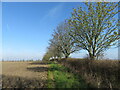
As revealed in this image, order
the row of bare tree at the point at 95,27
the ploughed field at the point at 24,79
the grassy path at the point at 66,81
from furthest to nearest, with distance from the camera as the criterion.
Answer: the row of bare tree at the point at 95,27 → the ploughed field at the point at 24,79 → the grassy path at the point at 66,81

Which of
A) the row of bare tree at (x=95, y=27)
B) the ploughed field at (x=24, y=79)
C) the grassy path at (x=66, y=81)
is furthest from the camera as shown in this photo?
the row of bare tree at (x=95, y=27)

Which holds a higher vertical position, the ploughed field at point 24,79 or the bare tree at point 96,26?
the bare tree at point 96,26

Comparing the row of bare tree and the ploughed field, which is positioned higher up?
the row of bare tree

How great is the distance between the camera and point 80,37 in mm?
17266

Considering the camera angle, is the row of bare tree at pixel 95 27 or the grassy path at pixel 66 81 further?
the row of bare tree at pixel 95 27

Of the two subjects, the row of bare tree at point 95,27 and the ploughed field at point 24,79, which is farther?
the row of bare tree at point 95,27

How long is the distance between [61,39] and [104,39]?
21921mm

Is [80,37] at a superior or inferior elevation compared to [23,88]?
superior

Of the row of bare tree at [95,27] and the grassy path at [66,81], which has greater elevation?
the row of bare tree at [95,27]

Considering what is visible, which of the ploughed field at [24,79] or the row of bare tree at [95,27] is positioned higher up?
the row of bare tree at [95,27]

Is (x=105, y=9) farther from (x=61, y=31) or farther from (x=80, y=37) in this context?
(x=61, y=31)

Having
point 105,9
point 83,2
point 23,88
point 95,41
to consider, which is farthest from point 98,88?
point 83,2

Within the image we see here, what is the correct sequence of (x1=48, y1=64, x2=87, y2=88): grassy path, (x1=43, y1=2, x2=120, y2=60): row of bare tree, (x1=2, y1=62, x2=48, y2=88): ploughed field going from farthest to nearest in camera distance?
(x1=43, y1=2, x2=120, y2=60): row of bare tree
(x1=2, y1=62, x2=48, y2=88): ploughed field
(x1=48, y1=64, x2=87, y2=88): grassy path

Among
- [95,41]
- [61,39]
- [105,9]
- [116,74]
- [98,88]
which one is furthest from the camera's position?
[61,39]
